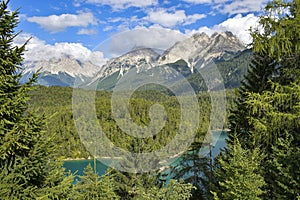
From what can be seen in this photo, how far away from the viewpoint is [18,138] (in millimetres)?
4270

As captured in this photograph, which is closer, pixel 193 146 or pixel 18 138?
pixel 18 138

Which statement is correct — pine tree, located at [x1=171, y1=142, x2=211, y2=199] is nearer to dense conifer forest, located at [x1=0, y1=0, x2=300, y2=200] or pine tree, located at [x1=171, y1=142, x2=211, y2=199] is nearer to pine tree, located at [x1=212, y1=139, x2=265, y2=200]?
dense conifer forest, located at [x1=0, y1=0, x2=300, y2=200]

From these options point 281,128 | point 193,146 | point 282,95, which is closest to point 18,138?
point 282,95

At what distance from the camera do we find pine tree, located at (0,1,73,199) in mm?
4219

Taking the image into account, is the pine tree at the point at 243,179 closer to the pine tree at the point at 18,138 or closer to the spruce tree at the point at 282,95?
the spruce tree at the point at 282,95

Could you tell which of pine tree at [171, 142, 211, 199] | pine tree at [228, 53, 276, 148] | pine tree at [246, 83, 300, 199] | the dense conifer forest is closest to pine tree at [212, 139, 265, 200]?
the dense conifer forest

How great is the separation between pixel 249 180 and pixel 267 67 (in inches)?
255

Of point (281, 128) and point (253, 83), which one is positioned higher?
point (253, 83)

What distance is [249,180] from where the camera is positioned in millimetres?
7711

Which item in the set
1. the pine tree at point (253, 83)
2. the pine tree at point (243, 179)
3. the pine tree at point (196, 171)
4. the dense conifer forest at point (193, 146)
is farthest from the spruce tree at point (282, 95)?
the pine tree at point (253, 83)

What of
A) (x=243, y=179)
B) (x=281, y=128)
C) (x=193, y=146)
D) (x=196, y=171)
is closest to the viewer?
(x=281, y=128)

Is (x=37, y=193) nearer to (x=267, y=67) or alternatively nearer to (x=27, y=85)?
(x=27, y=85)

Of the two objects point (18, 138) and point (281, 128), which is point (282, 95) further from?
point (18, 138)

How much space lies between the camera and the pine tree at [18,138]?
4219 mm
